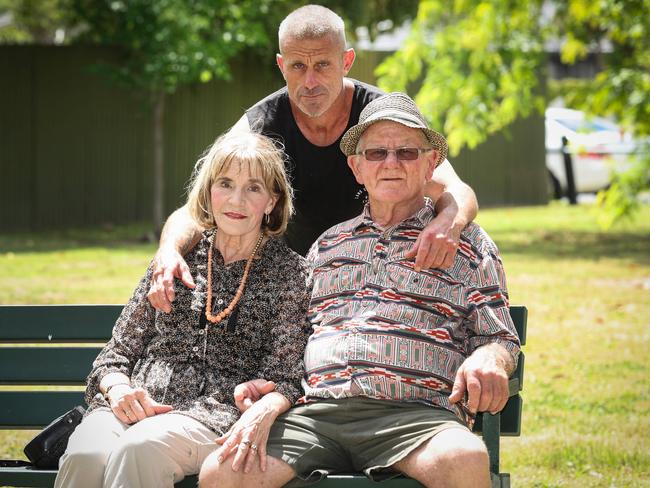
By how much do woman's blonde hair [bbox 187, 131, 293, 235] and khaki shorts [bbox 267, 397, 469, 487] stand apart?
73cm

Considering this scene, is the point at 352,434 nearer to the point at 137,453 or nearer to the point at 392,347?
the point at 392,347

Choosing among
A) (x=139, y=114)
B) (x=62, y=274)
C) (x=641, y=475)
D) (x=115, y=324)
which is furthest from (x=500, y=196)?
(x=115, y=324)

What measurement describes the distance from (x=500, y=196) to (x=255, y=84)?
21.3 feet

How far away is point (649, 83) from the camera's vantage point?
12438mm

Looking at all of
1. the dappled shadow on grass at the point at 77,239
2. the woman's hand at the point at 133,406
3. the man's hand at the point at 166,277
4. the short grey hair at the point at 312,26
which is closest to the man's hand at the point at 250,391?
the woman's hand at the point at 133,406

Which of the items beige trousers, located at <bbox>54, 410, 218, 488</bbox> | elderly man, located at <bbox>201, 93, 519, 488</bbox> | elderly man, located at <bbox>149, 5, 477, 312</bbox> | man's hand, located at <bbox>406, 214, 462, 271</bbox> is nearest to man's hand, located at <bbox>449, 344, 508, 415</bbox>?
elderly man, located at <bbox>201, 93, 519, 488</bbox>

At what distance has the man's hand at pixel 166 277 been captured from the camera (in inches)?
137

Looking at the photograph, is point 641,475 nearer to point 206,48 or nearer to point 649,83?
point 649,83

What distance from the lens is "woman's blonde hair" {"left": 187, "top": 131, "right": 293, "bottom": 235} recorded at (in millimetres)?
3623

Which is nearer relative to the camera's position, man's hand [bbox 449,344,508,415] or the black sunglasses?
man's hand [bbox 449,344,508,415]

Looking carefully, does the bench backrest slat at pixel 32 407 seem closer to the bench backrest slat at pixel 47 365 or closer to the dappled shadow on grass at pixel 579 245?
the bench backrest slat at pixel 47 365

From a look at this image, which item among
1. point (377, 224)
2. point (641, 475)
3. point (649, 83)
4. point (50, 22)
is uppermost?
point (50, 22)

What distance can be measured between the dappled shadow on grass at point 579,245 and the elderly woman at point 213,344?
9.38 m

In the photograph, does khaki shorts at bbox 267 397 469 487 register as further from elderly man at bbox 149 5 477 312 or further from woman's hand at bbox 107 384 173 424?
elderly man at bbox 149 5 477 312
